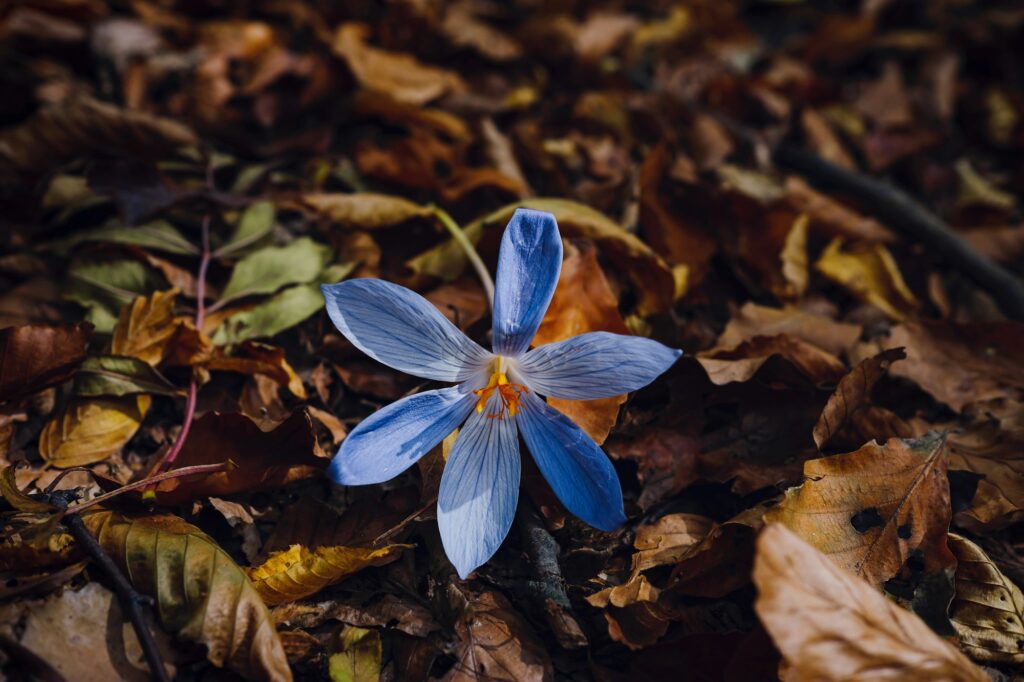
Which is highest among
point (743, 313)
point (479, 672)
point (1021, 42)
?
point (1021, 42)

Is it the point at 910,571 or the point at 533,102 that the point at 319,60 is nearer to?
the point at 533,102

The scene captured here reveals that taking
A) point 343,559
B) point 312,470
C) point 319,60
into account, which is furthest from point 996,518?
point 319,60

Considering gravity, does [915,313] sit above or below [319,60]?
below

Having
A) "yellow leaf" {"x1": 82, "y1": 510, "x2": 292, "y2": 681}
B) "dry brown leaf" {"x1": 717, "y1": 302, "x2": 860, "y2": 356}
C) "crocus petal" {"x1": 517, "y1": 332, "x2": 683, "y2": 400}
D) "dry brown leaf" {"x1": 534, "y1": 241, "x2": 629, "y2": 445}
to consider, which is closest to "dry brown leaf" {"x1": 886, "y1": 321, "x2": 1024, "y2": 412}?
"dry brown leaf" {"x1": 717, "y1": 302, "x2": 860, "y2": 356}

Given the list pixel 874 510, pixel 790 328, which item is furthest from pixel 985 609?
pixel 790 328

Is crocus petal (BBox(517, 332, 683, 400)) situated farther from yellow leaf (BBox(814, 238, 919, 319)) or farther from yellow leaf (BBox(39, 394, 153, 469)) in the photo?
yellow leaf (BBox(814, 238, 919, 319))

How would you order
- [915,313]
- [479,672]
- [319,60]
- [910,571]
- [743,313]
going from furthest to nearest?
[319,60]
[915,313]
[743,313]
[910,571]
[479,672]

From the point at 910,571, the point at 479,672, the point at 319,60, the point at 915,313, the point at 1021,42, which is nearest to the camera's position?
the point at 479,672

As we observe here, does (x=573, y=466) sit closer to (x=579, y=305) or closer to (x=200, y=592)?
(x=579, y=305)
